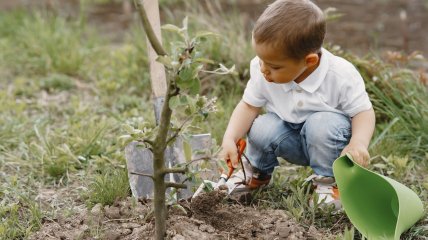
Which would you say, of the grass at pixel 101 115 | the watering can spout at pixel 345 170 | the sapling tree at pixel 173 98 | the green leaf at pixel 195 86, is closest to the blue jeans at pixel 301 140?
the grass at pixel 101 115

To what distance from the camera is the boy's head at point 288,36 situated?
2363 mm

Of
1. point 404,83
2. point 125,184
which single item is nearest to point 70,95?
point 125,184

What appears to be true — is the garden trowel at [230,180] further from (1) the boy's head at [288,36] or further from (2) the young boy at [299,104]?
(1) the boy's head at [288,36]

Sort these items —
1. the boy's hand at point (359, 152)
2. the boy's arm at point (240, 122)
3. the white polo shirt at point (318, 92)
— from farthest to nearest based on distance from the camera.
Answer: the boy's arm at point (240, 122)
the white polo shirt at point (318, 92)
the boy's hand at point (359, 152)

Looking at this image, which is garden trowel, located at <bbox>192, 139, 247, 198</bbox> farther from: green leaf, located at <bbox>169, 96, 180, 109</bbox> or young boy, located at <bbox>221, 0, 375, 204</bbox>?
green leaf, located at <bbox>169, 96, 180, 109</bbox>

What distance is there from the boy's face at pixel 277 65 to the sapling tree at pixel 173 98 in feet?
1.08

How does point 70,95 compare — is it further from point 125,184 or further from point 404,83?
point 404,83

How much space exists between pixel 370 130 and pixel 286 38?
0.49m

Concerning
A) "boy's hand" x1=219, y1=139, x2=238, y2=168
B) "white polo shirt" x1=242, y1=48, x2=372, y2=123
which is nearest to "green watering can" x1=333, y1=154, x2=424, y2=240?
"white polo shirt" x1=242, y1=48, x2=372, y2=123

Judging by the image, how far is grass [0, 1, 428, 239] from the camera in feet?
8.82

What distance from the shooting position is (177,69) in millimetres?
1972

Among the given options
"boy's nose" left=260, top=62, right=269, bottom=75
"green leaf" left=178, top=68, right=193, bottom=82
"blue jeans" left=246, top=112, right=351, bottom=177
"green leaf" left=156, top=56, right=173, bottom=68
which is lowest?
"blue jeans" left=246, top=112, right=351, bottom=177

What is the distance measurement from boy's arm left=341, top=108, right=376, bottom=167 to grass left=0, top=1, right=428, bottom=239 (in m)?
0.25

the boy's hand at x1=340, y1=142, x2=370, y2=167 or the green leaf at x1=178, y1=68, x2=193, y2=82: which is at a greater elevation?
the green leaf at x1=178, y1=68, x2=193, y2=82
